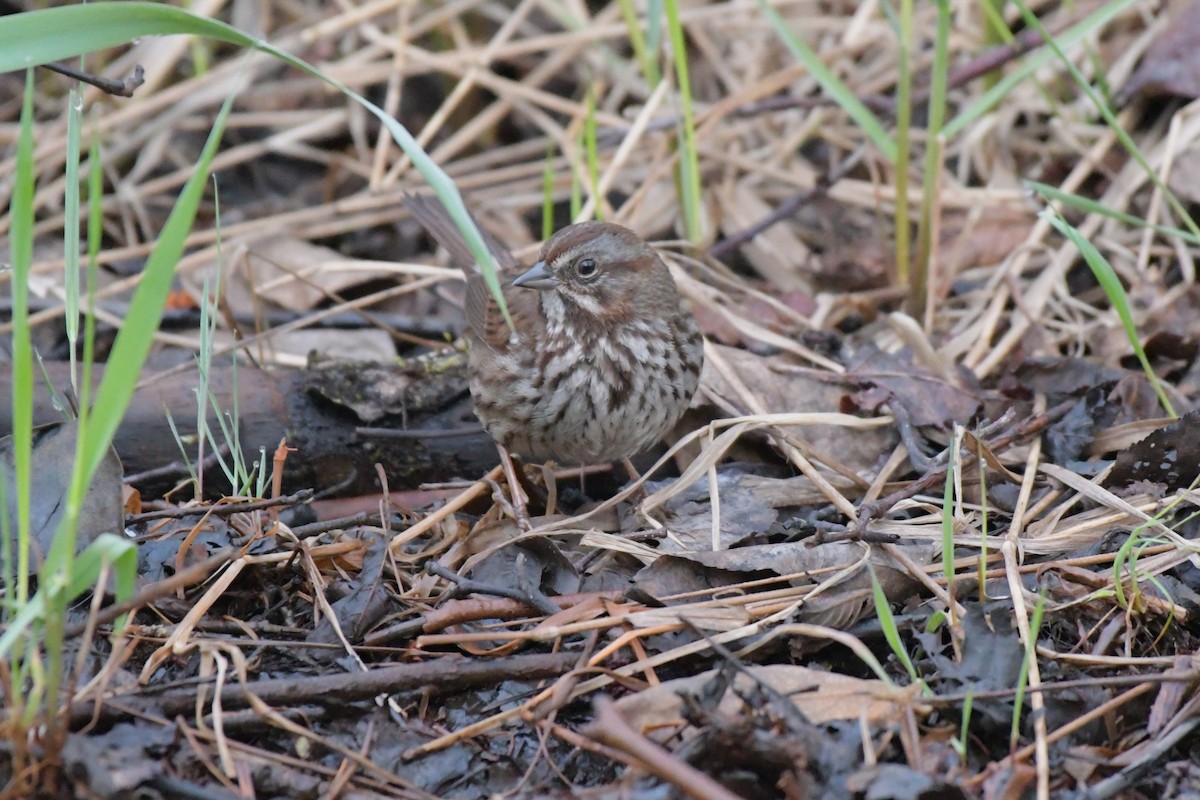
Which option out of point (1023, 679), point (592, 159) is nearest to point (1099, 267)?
point (1023, 679)

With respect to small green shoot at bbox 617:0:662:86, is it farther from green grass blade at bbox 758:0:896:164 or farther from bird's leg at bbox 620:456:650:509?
bird's leg at bbox 620:456:650:509

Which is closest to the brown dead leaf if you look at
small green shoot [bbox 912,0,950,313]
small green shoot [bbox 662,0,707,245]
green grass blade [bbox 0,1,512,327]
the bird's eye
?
small green shoot [bbox 912,0,950,313]

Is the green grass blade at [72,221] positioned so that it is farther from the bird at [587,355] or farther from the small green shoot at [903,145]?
the small green shoot at [903,145]

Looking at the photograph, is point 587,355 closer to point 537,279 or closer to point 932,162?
point 537,279

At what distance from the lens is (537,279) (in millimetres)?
3791

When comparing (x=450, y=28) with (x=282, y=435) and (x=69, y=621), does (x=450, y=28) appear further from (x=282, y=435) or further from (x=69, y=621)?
(x=69, y=621)

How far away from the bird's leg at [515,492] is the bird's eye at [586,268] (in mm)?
533

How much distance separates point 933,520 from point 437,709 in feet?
4.26

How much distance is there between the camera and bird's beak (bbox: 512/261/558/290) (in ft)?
12.4

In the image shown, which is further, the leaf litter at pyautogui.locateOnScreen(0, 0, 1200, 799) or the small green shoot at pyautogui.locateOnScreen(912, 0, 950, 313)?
Answer: the small green shoot at pyautogui.locateOnScreen(912, 0, 950, 313)

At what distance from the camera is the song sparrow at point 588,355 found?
369 centimetres

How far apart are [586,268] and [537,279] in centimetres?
16

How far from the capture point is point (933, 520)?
3.26 meters

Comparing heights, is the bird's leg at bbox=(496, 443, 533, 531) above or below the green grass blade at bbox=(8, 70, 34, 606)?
below
